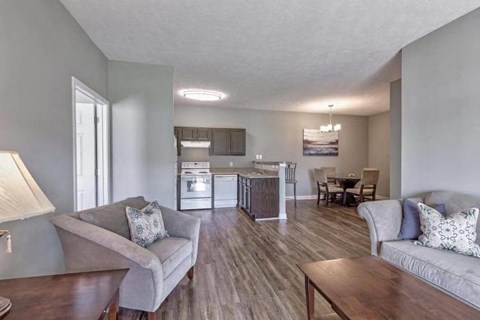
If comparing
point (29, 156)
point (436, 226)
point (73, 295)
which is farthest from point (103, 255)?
point (436, 226)

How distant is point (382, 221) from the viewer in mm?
2373

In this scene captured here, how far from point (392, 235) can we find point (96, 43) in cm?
401

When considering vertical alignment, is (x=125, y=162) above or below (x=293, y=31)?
below

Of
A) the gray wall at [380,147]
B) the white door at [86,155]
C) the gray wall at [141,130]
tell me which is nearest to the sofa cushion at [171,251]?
the gray wall at [141,130]

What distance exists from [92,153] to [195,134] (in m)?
3.25

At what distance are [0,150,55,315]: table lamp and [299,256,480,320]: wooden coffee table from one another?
1.52 m

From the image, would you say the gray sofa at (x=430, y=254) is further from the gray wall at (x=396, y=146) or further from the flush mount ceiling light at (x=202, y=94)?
the flush mount ceiling light at (x=202, y=94)

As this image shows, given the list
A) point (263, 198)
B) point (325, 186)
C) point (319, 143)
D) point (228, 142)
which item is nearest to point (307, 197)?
point (325, 186)

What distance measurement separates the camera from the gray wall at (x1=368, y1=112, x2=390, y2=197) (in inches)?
281

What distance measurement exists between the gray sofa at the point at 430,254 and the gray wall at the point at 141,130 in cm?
279

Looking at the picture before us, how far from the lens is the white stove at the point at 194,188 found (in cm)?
570

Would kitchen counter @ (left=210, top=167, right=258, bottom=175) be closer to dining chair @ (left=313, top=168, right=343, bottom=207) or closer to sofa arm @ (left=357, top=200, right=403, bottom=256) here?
dining chair @ (left=313, top=168, right=343, bottom=207)

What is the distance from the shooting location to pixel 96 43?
296 cm

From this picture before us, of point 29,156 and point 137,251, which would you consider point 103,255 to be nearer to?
point 137,251
